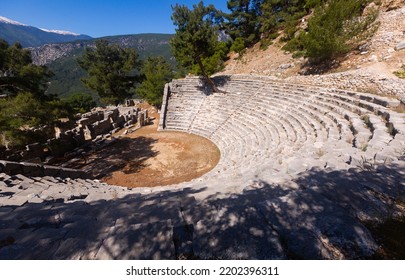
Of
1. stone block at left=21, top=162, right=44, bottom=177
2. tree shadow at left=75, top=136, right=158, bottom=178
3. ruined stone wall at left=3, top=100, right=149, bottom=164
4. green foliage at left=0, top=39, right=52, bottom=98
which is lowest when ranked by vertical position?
tree shadow at left=75, top=136, right=158, bottom=178

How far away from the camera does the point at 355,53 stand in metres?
15.4

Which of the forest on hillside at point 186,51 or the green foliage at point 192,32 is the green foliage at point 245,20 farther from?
the green foliage at point 192,32

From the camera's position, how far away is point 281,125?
1153cm

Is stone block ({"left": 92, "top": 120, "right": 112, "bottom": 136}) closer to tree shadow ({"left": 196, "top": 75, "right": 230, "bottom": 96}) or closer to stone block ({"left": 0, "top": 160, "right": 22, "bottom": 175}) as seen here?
stone block ({"left": 0, "top": 160, "right": 22, "bottom": 175})

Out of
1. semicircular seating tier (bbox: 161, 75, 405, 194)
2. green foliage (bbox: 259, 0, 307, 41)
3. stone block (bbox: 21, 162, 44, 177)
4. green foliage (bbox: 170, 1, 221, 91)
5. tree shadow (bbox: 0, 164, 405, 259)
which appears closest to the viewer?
tree shadow (bbox: 0, 164, 405, 259)

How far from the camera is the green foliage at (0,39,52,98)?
9.80m

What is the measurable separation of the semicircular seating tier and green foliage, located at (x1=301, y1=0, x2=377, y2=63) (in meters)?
3.91

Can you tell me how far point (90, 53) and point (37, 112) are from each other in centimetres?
2291

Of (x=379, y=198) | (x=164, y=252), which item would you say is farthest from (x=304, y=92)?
(x=164, y=252)

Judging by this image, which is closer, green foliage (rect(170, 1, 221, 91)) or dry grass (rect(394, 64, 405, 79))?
dry grass (rect(394, 64, 405, 79))

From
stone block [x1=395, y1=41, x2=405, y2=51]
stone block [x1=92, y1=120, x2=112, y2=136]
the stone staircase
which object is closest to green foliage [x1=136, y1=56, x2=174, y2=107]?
stone block [x1=92, y1=120, x2=112, y2=136]

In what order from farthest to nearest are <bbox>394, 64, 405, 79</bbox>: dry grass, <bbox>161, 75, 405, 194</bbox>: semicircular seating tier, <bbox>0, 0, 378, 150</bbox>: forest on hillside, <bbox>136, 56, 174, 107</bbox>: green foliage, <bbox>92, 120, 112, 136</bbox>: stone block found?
<bbox>136, 56, 174, 107</bbox>: green foliage
<bbox>92, 120, 112, 136</bbox>: stone block
<bbox>394, 64, 405, 79</bbox>: dry grass
<bbox>0, 0, 378, 150</bbox>: forest on hillside
<bbox>161, 75, 405, 194</bbox>: semicircular seating tier

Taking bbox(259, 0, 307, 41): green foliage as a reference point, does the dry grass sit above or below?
below

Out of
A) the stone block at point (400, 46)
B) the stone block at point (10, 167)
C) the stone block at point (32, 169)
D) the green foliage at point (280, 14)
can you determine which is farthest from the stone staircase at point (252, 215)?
the green foliage at point (280, 14)
